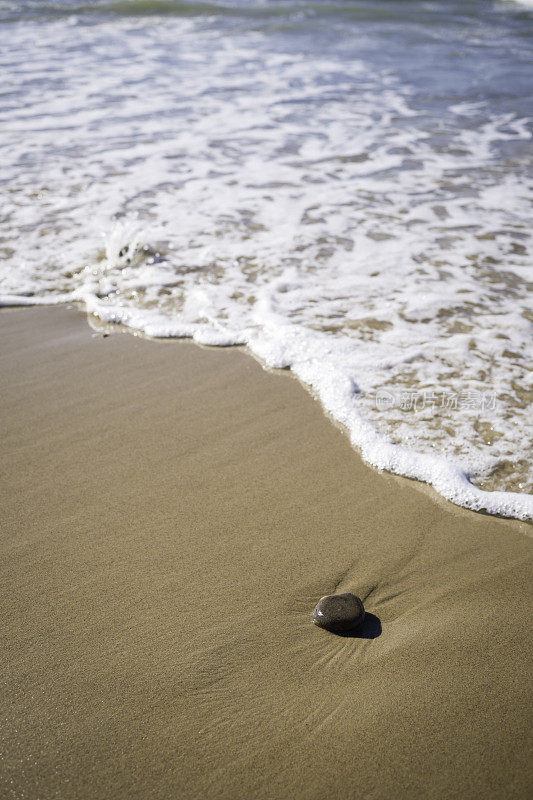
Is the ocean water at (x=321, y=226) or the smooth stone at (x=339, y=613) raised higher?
the ocean water at (x=321, y=226)

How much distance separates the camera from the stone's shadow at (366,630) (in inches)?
70.4

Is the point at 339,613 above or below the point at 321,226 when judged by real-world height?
below

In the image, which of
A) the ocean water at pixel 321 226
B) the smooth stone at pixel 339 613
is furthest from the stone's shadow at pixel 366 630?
the ocean water at pixel 321 226

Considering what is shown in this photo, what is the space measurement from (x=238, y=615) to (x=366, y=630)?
1.30 feet

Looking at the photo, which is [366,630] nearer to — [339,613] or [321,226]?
[339,613]

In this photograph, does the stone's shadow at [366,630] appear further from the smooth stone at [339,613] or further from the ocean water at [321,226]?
the ocean water at [321,226]

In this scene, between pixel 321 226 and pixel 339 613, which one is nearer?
pixel 339 613

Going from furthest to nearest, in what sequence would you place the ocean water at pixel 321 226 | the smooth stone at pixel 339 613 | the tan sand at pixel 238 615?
the ocean water at pixel 321 226, the smooth stone at pixel 339 613, the tan sand at pixel 238 615

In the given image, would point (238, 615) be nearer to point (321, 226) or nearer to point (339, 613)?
point (339, 613)

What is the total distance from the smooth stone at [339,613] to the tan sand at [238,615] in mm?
41

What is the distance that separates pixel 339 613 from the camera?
5.84ft

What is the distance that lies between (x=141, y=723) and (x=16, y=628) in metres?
0.52

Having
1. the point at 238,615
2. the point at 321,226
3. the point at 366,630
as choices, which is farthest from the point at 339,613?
the point at 321,226

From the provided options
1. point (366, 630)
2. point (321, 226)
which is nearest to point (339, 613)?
point (366, 630)
